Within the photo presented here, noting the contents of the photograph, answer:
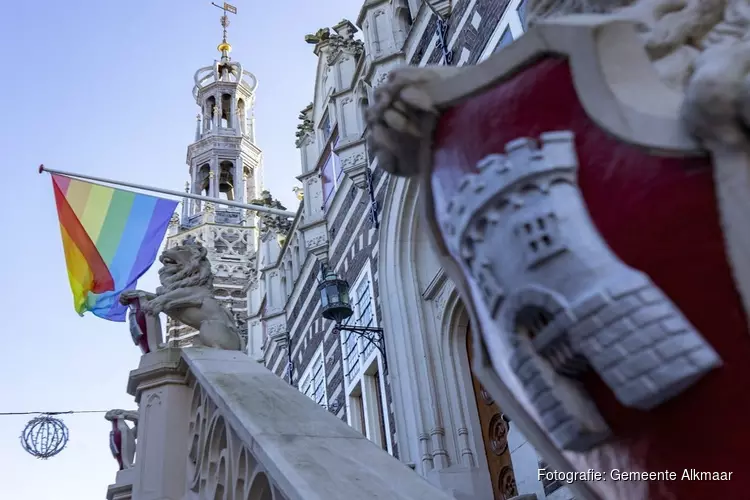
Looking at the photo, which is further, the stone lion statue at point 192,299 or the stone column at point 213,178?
the stone column at point 213,178

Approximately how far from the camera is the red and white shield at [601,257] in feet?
4.81

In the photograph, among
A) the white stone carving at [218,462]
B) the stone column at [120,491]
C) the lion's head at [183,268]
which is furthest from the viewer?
the lion's head at [183,268]

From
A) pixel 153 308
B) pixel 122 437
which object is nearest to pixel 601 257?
pixel 153 308

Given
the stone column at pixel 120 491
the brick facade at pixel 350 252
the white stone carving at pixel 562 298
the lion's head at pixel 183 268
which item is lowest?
the white stone carving at pixel 562 298

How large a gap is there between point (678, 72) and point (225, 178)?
3705 cm

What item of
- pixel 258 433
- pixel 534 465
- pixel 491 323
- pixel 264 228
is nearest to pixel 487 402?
pixel 534 465

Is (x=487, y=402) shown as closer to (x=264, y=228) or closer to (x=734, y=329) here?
(x=734, y=329)

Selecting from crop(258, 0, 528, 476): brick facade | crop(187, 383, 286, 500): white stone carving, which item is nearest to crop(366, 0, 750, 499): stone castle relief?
crop(187, 383, 286, 500): white stone carving

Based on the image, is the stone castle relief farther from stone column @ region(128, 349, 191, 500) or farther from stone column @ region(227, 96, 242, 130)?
stone column @ region(227, 96, 242, 130)

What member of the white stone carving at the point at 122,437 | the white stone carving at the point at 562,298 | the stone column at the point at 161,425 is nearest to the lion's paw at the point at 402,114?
the white stone carving at the point at 562,298

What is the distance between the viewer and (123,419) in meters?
7.94

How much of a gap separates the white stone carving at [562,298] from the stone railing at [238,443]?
178 centimetres

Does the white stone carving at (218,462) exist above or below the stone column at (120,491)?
below

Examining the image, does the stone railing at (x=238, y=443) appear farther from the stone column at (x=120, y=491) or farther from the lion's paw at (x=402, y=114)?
the lion's paw at (x=402, y=114)
